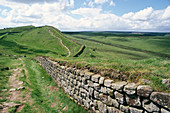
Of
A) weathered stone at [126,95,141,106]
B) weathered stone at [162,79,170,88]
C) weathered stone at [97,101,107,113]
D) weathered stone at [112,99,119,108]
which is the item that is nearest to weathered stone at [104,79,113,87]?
weathered stone at [112,99,119,108]

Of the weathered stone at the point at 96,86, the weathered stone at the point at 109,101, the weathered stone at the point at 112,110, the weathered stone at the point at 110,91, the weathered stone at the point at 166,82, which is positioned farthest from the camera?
the weathered stone at the point at 96,86

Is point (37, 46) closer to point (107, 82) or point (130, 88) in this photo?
point (107, 82)

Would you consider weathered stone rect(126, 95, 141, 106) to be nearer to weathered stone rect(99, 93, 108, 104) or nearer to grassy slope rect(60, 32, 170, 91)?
grassy slope rect(60, 32, 170, 91)

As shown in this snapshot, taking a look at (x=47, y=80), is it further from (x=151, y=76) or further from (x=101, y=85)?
(x=151, y=76)

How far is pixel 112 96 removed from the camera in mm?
6285

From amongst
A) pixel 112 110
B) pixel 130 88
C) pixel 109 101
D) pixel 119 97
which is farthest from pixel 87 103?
pixel 130 88

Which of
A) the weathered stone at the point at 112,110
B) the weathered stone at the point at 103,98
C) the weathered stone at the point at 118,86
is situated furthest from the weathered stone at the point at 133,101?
the weathered stone at the point at 103,98

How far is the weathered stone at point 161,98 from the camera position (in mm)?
4262

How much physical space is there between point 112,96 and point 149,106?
192 cm

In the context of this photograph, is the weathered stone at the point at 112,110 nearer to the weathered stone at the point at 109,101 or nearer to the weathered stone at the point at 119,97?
the weathered stone at the point at 109,101

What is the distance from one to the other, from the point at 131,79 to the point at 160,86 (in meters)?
1.44


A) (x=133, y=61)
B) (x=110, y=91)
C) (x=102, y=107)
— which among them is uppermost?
(x=133, y=61)

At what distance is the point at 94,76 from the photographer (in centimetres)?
743

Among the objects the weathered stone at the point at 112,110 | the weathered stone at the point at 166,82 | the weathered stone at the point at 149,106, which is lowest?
the weathered stone at the point at 112,110
